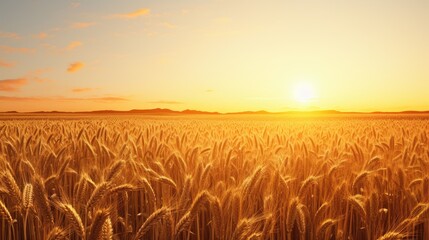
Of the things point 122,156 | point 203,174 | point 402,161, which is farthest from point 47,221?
point 402,161

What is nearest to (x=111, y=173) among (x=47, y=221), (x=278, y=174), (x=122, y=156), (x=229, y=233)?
(x=47, y=221)

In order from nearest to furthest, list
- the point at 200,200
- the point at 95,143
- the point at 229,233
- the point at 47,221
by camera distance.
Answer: the point at 47,221, the point at 200,200, the point at 229,233, the point at 95,143

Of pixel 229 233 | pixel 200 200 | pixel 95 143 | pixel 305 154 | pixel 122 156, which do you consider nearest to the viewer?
pixel 200 200

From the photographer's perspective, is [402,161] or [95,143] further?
[95,143]

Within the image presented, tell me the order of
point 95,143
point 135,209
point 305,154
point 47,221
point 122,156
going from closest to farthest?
1. point 47,221
2. point 135,209
3. point 122,156
4. point 305,154
5. point 95,143

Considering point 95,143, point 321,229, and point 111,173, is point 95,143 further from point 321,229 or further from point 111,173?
point 321,229

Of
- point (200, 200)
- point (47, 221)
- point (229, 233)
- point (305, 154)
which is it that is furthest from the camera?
point (305, 154)

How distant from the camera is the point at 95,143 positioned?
586 centimetres

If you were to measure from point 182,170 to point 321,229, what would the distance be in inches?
70.9

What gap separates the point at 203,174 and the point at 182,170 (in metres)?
0.71

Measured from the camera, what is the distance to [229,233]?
240 cm

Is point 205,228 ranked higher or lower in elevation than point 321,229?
lower

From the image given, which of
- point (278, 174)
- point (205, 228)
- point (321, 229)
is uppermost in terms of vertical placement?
point (278, 174)

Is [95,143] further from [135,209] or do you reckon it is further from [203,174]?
[203,174]
